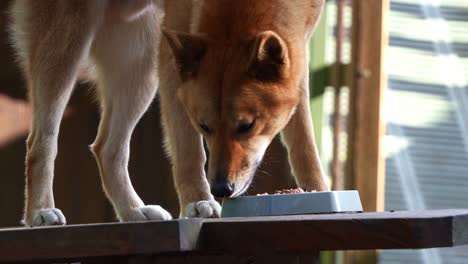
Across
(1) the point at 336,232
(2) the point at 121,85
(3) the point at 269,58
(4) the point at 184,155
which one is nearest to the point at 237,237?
(1) the point at 336,232

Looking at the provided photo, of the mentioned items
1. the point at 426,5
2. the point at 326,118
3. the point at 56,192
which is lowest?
the point at 56,192

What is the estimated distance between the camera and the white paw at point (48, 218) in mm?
3844

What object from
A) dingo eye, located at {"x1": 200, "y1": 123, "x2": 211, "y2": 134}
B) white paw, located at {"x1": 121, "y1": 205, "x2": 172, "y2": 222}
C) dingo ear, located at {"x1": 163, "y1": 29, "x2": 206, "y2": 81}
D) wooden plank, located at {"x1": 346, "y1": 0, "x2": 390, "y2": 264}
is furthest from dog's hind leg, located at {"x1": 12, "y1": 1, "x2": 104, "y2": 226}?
wooden plank, located at {"x1": 346, "y1": 0, "x2": 390, "y2": 264}

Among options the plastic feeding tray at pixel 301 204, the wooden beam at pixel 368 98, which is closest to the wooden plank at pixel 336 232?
the plastic feeding tray at pixel 301 204

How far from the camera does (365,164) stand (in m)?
6.38

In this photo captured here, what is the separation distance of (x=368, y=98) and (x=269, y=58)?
2.76m

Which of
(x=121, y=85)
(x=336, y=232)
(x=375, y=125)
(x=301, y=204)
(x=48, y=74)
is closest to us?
(x=336, y=232)

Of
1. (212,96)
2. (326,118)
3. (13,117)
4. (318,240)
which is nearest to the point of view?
(318,240)

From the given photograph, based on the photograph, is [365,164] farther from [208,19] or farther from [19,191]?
[208,19]

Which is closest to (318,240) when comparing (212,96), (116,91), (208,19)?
(212,96)

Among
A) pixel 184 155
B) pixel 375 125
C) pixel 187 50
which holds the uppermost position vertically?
pixel 187 50

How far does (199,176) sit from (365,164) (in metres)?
2.72

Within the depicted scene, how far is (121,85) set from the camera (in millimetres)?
4586

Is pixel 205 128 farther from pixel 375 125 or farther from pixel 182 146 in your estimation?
pixel 375 125
